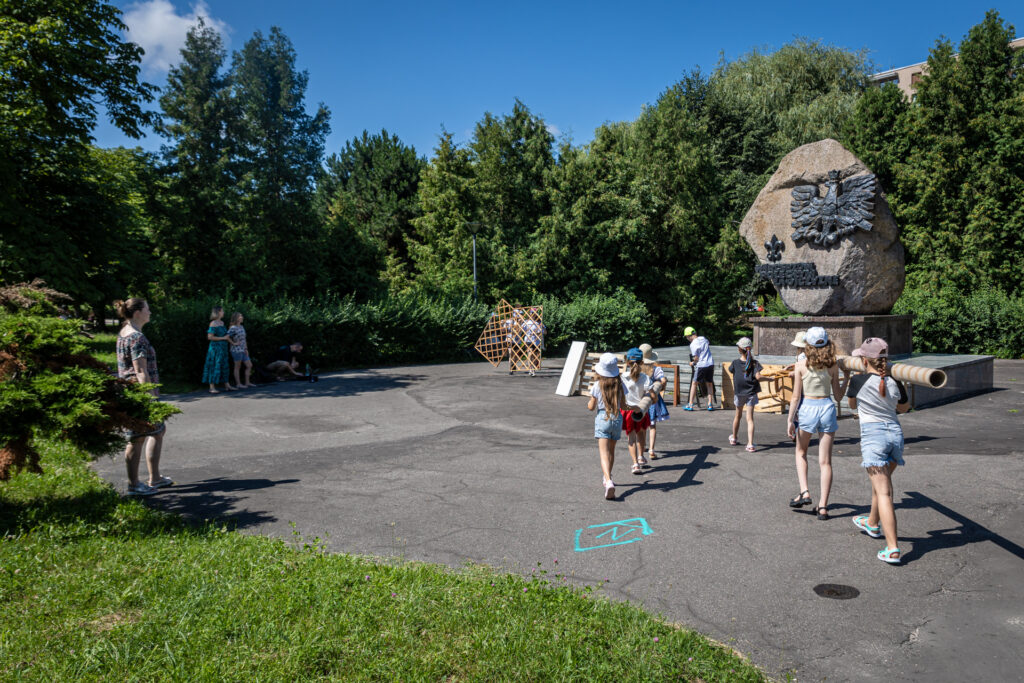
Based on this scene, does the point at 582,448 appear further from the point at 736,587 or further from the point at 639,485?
the point at 736,587

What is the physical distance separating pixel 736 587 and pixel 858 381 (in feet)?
27.6

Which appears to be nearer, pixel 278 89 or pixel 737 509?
pixel 737 509

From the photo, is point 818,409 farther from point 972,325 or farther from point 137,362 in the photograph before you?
point 972,325

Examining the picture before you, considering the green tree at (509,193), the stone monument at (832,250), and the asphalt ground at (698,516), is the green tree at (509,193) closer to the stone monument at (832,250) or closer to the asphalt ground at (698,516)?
the stone monument at (832,250)

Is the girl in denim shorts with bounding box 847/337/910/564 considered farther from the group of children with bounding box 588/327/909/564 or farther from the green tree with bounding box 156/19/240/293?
the green tree with bounding box 156/19/240/293

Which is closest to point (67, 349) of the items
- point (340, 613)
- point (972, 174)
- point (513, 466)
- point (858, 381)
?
point (340, 613)

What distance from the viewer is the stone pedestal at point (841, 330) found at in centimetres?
1383

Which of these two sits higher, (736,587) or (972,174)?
(972,174)

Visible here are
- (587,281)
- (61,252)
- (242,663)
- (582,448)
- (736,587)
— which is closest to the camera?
(242,663)

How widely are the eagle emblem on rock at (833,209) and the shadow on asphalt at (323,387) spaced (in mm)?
10374

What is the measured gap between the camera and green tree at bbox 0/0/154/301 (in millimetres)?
14836

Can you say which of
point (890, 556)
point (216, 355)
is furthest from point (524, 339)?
point (890, 556)

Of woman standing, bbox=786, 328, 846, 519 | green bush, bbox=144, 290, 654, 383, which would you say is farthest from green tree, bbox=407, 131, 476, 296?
woman standing, bbox=786, 328, 846, 519

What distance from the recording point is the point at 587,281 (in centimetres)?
2959
